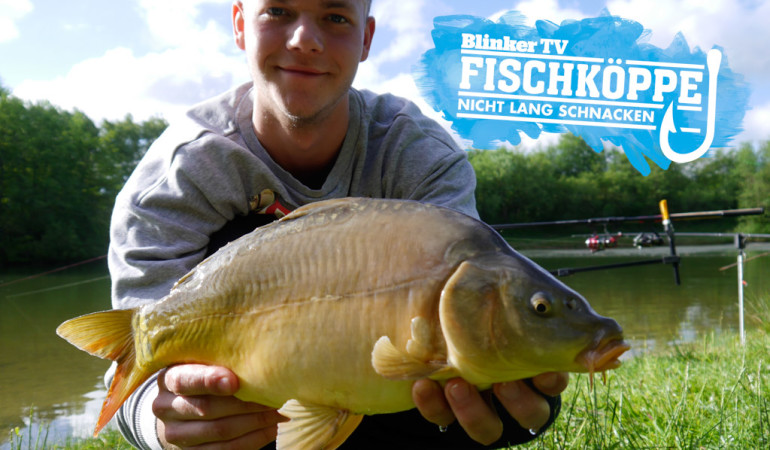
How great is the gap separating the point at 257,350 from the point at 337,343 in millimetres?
195

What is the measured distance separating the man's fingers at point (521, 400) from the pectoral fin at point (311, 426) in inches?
11.6

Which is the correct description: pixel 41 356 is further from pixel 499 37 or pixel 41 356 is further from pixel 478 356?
pixel 478 356

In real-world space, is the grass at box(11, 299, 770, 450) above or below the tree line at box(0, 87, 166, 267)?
below

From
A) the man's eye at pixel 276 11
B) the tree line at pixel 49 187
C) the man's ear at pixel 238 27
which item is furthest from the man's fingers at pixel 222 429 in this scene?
the tree line at pixel 49 187

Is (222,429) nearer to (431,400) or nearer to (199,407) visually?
(199,407)

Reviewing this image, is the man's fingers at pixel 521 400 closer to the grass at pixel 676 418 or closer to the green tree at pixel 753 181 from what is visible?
the grass at pixel 676 418

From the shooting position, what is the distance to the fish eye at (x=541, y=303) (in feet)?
3.37

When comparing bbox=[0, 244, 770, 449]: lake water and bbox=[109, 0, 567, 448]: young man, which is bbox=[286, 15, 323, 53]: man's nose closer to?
bbox=[109, 0, 567, 448]: young man

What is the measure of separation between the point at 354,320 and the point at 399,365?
128 millimetres

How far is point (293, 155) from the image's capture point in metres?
1.99

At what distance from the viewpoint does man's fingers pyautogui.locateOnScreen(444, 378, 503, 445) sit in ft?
3.74

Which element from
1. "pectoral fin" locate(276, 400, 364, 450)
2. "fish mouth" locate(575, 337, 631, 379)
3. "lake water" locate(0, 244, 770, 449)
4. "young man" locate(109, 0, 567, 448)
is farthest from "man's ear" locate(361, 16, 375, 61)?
"lake water" locate(0, 244, 770, 449)

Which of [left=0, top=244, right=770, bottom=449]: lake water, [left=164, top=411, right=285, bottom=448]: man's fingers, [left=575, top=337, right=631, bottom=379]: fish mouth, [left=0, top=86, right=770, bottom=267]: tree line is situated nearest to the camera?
[left=575, top=337, right=631, bottom=379]: fish mouth

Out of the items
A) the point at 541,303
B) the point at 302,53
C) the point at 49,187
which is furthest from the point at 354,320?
the point at 49,187
